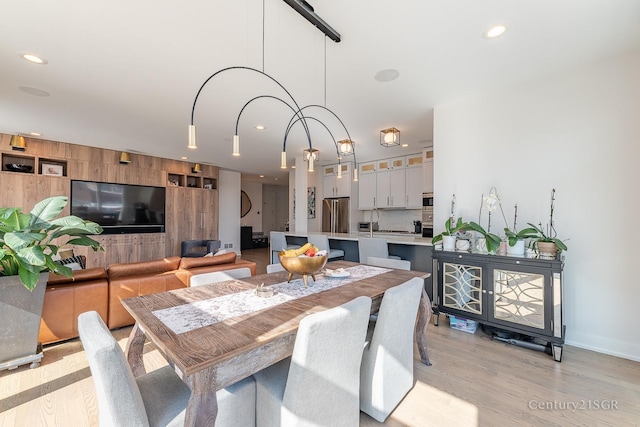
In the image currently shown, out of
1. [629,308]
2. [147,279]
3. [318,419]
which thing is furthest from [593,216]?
[147,279]

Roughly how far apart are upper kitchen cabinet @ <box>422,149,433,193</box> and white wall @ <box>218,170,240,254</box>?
18.8 feet

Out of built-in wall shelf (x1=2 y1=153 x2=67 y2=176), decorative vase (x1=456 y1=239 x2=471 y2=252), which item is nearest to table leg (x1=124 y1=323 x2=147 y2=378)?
decorative vase (x1=456 y1=239 x2=471 y2=252)

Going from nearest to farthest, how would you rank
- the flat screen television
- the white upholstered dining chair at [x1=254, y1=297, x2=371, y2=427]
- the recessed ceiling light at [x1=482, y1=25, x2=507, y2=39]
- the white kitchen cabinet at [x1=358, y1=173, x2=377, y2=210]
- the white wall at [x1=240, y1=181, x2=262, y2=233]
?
the white upholstered dining chair at [x1=254, y1=297, x2=371, y2=427]
the recessed ceiling light at [x1=482, y1=25, x2=507, y2=39]
the flat screen television
the white kitchen cabinet at [x1=358, y1=173, x2=377, y2=210]
the white wall at [x1=240, y1=181, x2=262, y2=233]

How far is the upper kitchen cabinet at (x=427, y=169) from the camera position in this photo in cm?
534

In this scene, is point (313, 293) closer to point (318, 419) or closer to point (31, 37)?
point (318, 419)

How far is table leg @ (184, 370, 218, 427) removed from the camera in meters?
0.95

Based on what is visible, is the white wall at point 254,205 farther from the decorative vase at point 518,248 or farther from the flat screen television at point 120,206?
the decorative vase at point 518,248

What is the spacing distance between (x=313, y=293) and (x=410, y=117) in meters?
3.14

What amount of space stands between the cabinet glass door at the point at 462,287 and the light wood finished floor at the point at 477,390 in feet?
1.47

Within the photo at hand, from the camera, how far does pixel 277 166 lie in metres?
7.62

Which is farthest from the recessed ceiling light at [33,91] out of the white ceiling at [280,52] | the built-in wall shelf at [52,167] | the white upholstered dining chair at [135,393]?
the white upholstered dining chair at [135,393]

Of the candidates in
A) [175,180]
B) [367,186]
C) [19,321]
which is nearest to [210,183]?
[175,180]

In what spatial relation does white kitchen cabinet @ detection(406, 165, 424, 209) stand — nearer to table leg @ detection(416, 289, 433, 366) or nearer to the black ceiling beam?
table leg @ detection(416, 289, 433, 366)

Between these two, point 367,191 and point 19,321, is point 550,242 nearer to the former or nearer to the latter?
point 367,191
